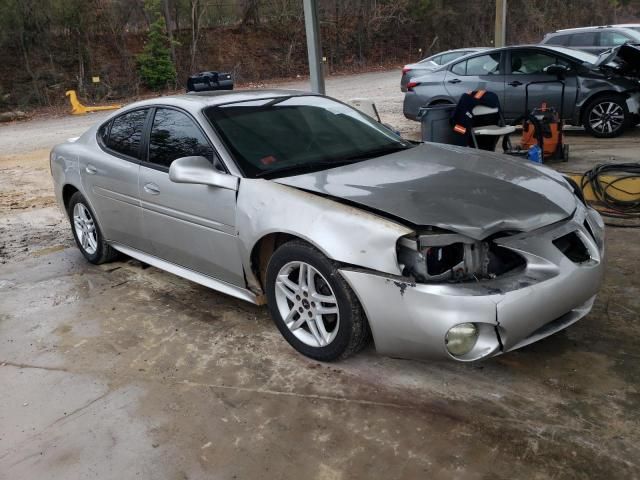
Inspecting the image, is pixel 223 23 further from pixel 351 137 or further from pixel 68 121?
pixel 351 137

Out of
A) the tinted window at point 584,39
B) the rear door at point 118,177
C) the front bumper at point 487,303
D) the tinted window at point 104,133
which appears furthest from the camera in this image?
the tinted window at point 584,39

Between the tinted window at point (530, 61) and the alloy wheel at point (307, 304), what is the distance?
7.51 m

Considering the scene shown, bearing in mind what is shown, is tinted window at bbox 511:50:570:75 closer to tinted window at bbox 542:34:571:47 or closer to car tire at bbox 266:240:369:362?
tinted window at bbox 542:34:571:47

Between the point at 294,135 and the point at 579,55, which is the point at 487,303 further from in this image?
the point at 579,55

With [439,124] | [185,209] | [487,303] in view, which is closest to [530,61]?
[439,124]

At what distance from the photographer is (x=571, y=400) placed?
9.53 ft

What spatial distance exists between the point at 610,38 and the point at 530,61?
5439 millimetres

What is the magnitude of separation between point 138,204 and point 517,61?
7406 mm

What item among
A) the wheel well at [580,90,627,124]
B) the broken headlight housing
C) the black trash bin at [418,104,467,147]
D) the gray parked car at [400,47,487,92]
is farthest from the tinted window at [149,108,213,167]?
the gray parked car at [400,47,487,92]

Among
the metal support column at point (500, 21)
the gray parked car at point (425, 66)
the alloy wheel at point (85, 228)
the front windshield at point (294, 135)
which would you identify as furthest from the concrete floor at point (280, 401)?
the metal support column at point (500, 21)

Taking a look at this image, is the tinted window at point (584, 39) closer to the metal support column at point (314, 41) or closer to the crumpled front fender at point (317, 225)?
the metal support column at point (314, 41)

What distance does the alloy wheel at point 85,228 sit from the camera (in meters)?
5.25

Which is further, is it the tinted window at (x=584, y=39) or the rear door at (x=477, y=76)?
the tinted window at (x=584, y=39)

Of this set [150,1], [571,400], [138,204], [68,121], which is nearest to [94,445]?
[138,204]
